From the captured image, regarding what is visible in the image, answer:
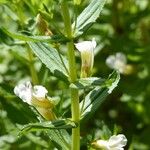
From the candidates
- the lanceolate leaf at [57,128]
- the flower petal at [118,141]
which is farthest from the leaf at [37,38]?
the flower petal at [118,141]

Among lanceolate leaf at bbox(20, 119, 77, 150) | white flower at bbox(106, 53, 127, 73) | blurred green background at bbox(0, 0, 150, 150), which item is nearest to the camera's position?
lanceolate leaf at bbox(20, 119, 77, 150)

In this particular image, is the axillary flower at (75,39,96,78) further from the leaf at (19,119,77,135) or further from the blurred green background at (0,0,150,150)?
the blurred green background at (0,0,150,150)

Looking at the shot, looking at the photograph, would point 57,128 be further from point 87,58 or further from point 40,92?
point 87,58

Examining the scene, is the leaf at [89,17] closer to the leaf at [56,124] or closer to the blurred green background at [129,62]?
the leaf at [56,124]

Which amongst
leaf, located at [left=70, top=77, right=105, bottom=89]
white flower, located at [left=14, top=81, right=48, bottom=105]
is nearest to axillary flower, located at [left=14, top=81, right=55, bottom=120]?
white flower, located at [left=14, top=81, right=48, bottom=105]

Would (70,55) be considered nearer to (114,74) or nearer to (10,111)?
(114,74)

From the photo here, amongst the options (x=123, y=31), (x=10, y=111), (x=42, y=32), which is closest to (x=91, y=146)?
(x=42, y=32)
